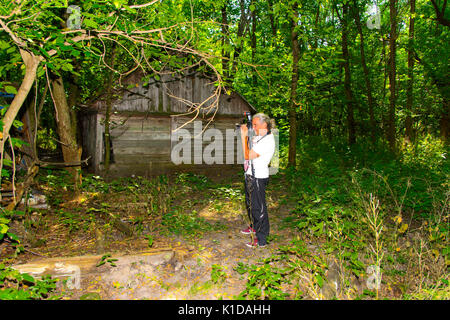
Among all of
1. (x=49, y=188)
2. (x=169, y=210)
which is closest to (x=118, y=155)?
(x=49, y=188)

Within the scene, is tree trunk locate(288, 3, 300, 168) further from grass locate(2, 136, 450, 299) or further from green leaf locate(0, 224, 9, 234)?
green leaf locate(0, 224, 9, 234)

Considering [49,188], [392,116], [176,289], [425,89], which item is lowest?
[176,289]

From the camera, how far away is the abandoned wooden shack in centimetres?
1015

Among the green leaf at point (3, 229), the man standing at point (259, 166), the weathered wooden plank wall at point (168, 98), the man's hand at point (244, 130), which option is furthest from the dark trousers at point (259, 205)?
the weathered wooden plank wall at point (168, 98)

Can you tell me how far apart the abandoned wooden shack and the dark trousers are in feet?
18.8

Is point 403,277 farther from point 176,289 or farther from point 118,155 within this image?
point 118,155

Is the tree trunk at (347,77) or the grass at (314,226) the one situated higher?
the tree trunk at (347,77)

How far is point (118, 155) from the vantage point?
10523mm

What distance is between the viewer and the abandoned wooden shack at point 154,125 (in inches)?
400

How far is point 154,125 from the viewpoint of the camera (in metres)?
11.1

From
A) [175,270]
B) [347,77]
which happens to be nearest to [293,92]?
[347,77]

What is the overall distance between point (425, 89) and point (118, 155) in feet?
52.0

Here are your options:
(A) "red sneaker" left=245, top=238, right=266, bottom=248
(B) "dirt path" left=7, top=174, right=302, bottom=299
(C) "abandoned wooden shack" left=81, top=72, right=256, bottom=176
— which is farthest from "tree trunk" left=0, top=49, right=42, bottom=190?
(C) "abandoned wooden shack" left=81, top=72, right=256, bottom=176

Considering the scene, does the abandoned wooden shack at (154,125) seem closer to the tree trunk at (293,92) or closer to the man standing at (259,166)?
the tree trunk at (293,92)
